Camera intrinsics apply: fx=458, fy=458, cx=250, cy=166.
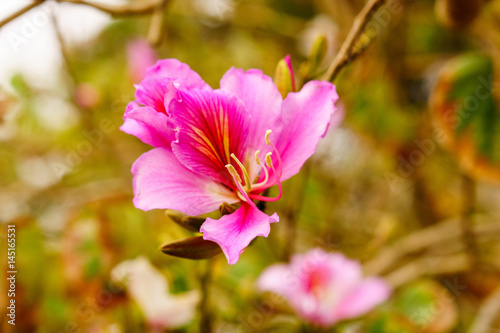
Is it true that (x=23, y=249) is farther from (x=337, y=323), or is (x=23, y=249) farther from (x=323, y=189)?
(x=323, y=189)

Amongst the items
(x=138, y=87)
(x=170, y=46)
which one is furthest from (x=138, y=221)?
(x=170, y=46)

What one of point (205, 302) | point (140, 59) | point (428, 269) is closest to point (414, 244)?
point (428, 269)

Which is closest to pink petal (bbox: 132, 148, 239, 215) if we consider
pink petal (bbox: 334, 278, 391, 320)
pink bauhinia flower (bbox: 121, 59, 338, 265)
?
pink bauhinia flower (bbox: 121, 59, 338, 265)

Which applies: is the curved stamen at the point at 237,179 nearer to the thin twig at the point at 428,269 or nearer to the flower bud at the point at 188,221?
the flower bud at the point at 188,221

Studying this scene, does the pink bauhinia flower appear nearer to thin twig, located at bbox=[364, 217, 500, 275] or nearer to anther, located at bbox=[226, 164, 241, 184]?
anther, located at bbox=[226, 164, 241, 184]

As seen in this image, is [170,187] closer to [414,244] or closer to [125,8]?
[125,8]
